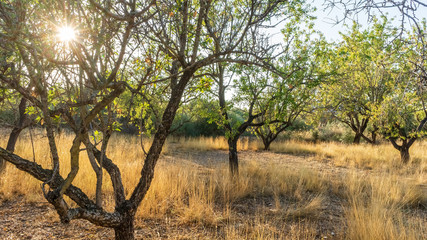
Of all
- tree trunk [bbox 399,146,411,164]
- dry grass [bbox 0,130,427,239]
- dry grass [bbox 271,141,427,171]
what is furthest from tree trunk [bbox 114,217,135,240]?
tree trunk [bbox 399,146,411,164]

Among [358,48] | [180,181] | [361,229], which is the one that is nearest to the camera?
[361,229]

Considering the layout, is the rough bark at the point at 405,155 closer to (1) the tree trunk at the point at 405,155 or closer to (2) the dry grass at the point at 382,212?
(1) the tree trunk at the point at 405,155

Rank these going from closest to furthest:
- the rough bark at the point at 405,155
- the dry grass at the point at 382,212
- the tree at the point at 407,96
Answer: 1. the tree at the point at 407,96
2. the dry grass at the point at 382,212
3. the rough bark at the point at 405,155

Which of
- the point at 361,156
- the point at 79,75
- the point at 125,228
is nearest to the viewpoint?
the point at 79,75

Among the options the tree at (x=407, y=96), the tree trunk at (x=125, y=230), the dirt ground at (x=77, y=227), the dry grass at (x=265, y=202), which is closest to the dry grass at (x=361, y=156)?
the tree at (x=407, y=96)

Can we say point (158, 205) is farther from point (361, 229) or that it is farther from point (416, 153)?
point (416, 153)

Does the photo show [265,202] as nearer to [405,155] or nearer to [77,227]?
[77,227]

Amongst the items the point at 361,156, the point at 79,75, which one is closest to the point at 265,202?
the point at 79,75

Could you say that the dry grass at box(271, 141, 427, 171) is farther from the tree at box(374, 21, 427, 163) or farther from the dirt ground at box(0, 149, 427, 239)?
the dirt ground at box(0, 149, 427, 239)

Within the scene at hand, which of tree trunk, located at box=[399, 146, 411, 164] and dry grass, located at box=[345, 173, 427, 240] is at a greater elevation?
tree trunk, located at box=[399, 146, 411, 164]

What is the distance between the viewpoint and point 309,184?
19.4 ft

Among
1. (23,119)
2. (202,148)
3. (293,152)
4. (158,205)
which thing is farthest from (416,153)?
(23,119)

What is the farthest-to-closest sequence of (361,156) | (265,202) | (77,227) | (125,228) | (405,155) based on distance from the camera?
(361,156), (405,155), (265,202), (77,227), (125,228)

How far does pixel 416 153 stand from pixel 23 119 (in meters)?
14.0
